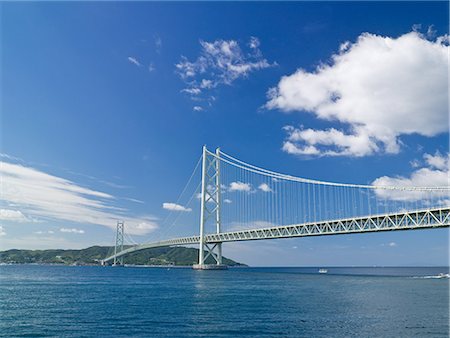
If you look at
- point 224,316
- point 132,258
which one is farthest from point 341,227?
point 132,258

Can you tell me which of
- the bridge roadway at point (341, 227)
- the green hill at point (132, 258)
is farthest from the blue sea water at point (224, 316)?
the green hill at point (132, 258)

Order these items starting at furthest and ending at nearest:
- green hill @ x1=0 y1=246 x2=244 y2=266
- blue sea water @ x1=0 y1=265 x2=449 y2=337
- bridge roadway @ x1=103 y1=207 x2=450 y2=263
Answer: green hill @ x1=0 y1=246 x2=244 y2=266, bridge roadway @ x1=103 y1=207 x2=450 y2=263, blue sea water @ x1=0 y1=265 x2=449 y2=337

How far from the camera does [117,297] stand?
1184 inches

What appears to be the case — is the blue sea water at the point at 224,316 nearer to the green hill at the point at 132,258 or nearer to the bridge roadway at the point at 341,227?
the bridge roadway at the point at 341,227

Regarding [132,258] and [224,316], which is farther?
[132,258]

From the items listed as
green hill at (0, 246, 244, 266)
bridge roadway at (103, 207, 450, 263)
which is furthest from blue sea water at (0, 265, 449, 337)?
green hill at (0, 246, 244, 266)

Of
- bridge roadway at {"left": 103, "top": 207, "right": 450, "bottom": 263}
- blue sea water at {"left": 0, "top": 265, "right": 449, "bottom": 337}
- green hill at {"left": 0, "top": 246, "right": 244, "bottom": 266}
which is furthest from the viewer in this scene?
green hill at {"left": 0, "top": 246, "right": 244, "bottom": 266}

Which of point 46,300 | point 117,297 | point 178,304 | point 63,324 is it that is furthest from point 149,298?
point 63,324

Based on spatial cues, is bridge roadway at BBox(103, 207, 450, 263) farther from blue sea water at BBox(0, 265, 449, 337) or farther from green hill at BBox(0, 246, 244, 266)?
green hill at BBox(0, 246, 244, 266)

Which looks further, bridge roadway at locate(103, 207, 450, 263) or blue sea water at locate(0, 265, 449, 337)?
bridge roadway at locate(103, 207, 450, 263)

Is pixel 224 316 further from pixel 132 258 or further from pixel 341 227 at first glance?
pixel 132 258

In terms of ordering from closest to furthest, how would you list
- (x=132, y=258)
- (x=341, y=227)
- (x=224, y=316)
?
1. (x=224, y=316)
2. (x=341, y=227)
3. (x=132, y=258)

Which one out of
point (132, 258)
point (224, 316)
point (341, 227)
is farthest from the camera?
point (132, 258)

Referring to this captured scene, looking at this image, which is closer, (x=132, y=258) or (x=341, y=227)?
(x=341, y=227)
